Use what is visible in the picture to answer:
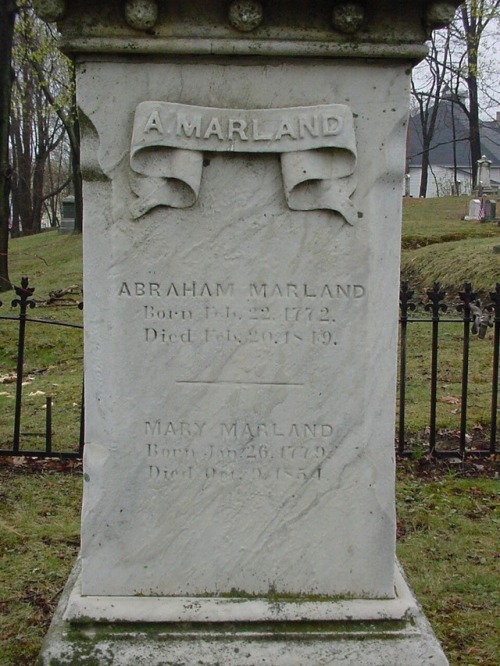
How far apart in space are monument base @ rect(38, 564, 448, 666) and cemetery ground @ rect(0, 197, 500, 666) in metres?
0.62

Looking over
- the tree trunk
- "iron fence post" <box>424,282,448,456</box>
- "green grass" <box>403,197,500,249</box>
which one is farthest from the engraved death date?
"green grass" <box>403,197,500,249</box>

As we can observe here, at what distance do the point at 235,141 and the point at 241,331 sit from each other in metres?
0.68

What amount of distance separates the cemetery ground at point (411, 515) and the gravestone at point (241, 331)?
81cm

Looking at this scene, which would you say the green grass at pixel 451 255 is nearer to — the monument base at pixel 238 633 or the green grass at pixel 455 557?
the green grass at pixel 455 557

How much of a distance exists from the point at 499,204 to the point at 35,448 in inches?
874

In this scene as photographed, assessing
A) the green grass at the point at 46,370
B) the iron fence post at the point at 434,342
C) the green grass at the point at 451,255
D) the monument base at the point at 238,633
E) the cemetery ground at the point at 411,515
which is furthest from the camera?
the green grass at the point at 451,255

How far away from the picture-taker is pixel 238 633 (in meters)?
2.84

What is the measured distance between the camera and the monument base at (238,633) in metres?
2.78

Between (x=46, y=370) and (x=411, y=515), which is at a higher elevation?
(x=46, y=370)

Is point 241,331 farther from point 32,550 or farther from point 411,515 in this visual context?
point 411,515

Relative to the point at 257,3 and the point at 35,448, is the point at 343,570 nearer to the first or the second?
the point at 257,3

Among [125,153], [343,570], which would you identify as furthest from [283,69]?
[343,570]

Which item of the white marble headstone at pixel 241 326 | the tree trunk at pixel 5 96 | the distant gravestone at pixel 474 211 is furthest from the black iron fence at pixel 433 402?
the distant gravestone at pixel 474 211

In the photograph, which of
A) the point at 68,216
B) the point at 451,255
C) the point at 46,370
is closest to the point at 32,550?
the point at 46,370
